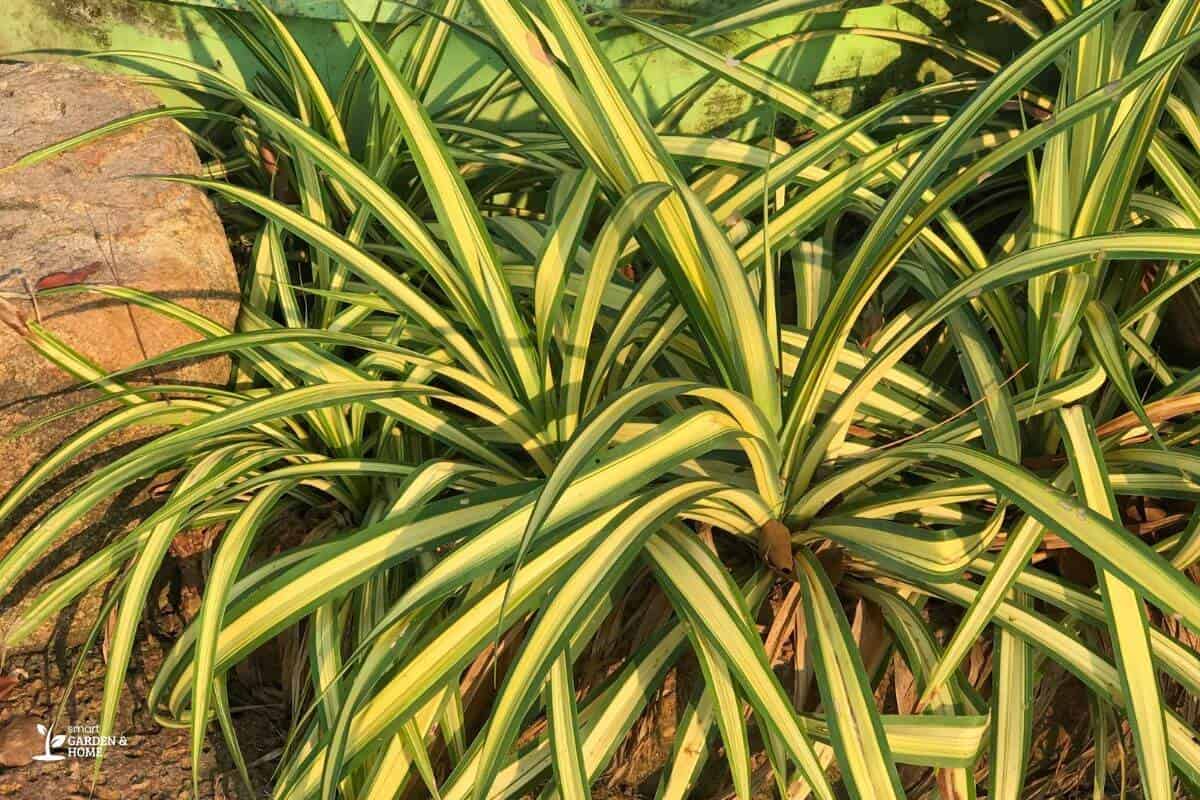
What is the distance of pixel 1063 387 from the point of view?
1198 mm

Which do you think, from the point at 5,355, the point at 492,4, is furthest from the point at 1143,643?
the point at 5,355

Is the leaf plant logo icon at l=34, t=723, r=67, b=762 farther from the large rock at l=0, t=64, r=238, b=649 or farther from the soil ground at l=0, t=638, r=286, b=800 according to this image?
the large rock at l=0, t=64, r=238, b=649

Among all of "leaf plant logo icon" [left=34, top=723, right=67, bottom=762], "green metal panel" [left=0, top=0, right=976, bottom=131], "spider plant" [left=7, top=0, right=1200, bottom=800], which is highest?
"green metal panel" [left=0, top=0, right=976, bottom=131]

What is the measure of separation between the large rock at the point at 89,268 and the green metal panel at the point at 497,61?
1.10ft

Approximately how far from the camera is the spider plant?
1.02m

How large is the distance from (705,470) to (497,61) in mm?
979

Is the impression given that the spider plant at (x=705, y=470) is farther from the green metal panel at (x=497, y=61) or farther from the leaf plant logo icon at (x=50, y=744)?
the green metal panel at (x=497, y=61)

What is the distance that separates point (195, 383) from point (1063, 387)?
1.08 metres

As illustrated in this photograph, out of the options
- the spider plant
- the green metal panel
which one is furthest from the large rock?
the green metal panel

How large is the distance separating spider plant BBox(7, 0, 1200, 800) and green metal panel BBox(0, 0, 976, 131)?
1.25 ft

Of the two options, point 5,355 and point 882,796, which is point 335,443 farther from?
point 882,796

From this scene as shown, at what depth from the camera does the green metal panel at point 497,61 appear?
188 centimetres

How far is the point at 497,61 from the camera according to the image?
1.92 metres

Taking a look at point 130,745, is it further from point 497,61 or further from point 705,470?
point 497,61
